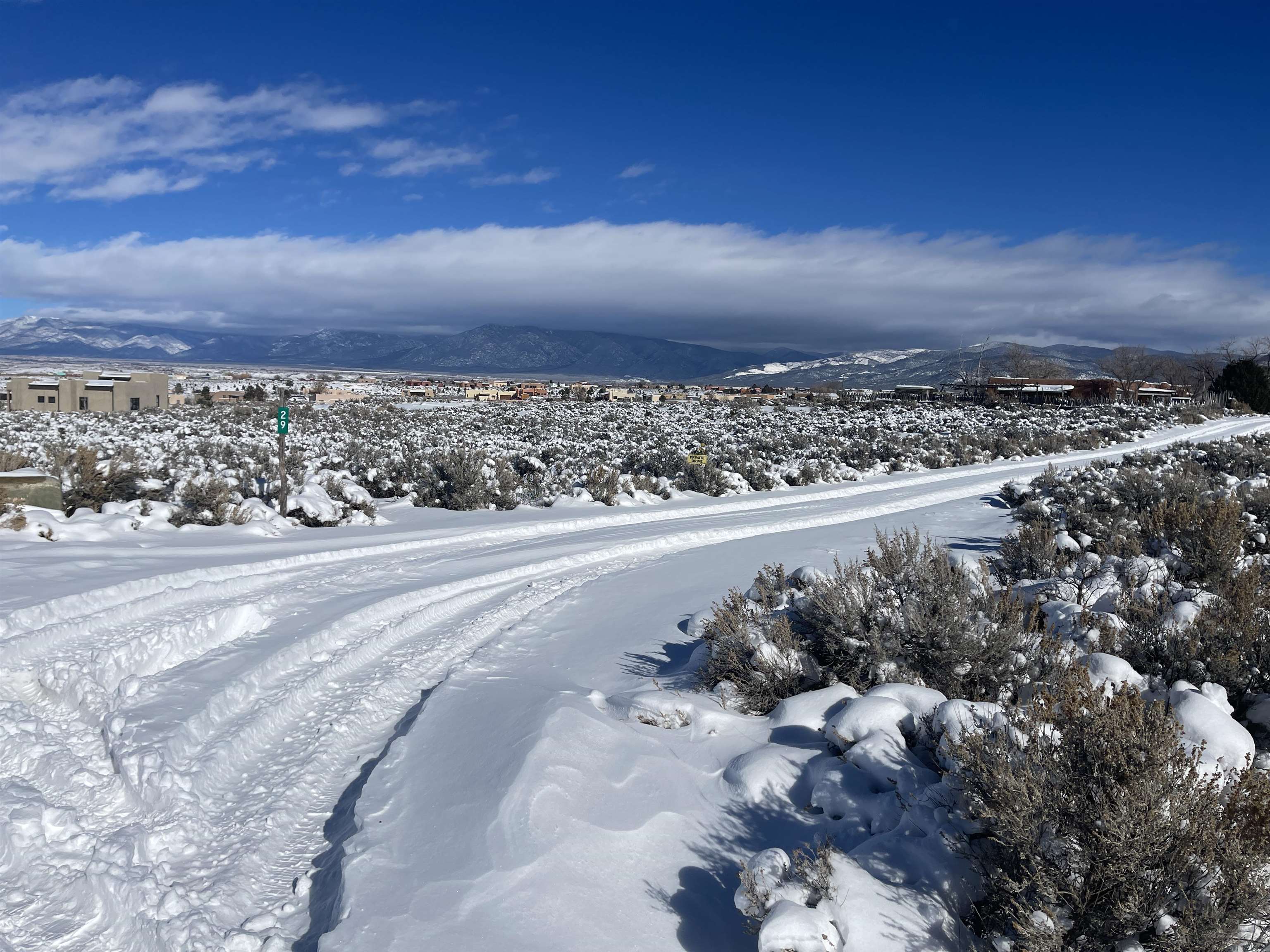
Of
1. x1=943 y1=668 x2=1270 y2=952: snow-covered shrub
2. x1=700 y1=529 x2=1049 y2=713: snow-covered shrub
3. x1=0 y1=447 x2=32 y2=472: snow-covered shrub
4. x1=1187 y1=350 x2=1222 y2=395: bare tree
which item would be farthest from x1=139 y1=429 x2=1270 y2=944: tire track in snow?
x1=1187 y1=350 x2=1222 y2=395: bare tree

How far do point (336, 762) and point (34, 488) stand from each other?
32.0 feet

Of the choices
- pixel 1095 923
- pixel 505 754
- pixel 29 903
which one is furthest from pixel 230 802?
pixel 1095 923

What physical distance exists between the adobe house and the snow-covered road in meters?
2.50

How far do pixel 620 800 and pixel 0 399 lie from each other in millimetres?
79482

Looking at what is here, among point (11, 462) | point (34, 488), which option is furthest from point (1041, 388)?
point (34, 488)

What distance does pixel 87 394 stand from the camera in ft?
195

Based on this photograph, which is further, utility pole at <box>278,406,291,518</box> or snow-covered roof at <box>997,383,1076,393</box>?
snow-covered roof at <box>997,383,1076,393</box>

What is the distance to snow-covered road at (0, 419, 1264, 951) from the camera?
3.60 meters

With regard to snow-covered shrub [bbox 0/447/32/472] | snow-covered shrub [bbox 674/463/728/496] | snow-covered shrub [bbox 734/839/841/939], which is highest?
snow-covered shrub [bbox 0/447/32/472]

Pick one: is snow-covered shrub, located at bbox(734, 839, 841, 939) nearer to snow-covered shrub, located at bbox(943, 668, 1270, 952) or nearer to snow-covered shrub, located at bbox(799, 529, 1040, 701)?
snow-covered shrub, located at bbox(943, 668, 1270, 952)

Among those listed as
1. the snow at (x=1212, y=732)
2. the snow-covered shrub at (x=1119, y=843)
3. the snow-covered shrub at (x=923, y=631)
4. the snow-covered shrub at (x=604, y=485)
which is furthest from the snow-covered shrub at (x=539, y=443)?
the snow-covered shrub at (x=1119, y=843)

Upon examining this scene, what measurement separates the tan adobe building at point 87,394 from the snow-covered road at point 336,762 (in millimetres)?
56970

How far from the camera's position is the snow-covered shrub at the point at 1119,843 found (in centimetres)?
286

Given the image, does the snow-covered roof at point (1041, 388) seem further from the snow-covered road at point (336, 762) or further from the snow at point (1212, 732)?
the snow at point (1212, 732)
